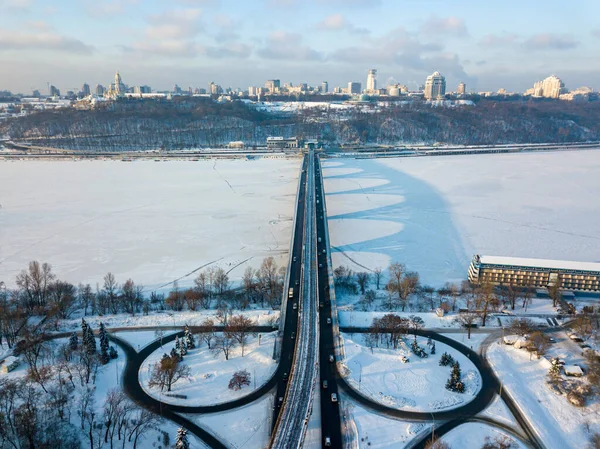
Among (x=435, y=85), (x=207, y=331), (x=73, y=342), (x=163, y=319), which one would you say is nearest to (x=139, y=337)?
(x=163, y=319)

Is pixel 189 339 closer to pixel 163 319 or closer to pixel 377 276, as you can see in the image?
pixel 163 319

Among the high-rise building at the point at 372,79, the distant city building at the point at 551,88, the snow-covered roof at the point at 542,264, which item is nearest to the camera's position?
the snow-covered roof at the point at 542,264

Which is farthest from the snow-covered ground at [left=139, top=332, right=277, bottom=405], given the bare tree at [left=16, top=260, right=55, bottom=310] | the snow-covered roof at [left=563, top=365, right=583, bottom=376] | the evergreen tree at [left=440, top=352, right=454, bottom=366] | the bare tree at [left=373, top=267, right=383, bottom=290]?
the snow-covered roof at [left=563, top=365, right=583, bottom=376]

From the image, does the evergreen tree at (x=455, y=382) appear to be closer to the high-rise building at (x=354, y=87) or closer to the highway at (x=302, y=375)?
the highway at (x=302, y=375)

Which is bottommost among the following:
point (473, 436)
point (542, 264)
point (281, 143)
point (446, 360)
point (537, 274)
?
point (473, 436)

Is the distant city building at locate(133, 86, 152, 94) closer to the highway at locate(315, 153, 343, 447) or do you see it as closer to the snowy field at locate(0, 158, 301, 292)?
the snowy field at locate(0, 158, 301, 292)

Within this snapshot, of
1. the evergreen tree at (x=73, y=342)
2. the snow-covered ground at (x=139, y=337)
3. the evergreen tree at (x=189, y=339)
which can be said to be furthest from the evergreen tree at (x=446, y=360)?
the evergreen tree at (x=73, y=342)
